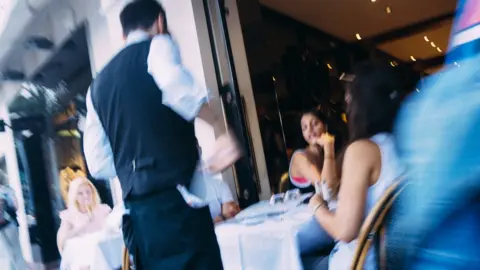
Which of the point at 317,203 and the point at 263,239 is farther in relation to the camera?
the point at 263,239

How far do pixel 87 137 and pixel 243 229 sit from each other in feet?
2.00

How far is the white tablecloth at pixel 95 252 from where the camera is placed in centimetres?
206

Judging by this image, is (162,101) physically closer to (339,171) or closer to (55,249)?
(339,171)

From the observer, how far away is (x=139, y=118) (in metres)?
1.68

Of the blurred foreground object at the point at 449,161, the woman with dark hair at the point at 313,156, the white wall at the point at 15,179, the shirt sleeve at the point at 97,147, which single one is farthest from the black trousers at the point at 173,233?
the blurred foreground object at the point at 449,161

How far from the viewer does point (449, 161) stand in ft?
1.35

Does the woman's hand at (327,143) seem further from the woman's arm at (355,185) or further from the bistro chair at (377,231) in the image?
the bistro chair at (377,231)

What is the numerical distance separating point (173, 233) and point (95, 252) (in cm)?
58

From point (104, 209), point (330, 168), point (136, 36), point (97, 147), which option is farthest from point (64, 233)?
point (330, 168)

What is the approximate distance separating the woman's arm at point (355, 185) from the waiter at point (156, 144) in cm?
37

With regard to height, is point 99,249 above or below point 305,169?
below

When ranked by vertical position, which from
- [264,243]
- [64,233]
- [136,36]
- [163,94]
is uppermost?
[136,36]

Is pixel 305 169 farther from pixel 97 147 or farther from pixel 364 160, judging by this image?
pixel 97 147

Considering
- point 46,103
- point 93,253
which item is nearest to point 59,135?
point 46,103
